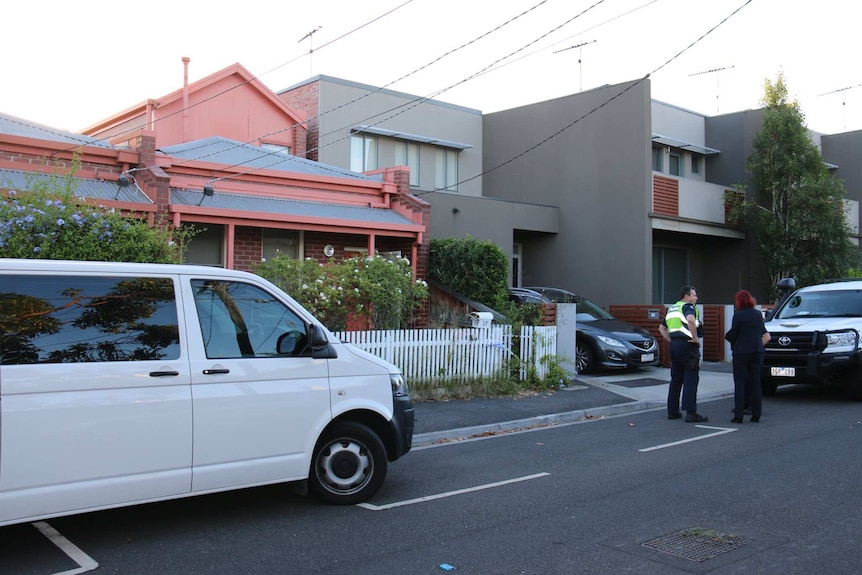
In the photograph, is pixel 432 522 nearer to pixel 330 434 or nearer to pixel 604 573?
pixel 330 434

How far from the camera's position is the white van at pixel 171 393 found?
4.90m

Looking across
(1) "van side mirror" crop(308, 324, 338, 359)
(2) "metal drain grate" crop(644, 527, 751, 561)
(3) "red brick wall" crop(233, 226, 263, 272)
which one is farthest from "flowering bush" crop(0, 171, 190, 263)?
(2) "metal drain grate" crop(644, 527, 751, 561)

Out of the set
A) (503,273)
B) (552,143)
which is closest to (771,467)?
(503,273)

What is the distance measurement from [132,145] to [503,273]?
7479mm

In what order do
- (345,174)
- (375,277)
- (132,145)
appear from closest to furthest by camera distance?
(375,277), (132,145), (345,174)

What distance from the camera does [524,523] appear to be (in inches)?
229

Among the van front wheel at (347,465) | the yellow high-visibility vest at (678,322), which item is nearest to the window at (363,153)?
the yellow high-visibility vest at (678,322)

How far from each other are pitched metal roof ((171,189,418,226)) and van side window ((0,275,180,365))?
8321 millimetres

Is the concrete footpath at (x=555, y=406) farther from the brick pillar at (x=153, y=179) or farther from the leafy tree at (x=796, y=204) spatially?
the leafy tree at (x=796, y=204)

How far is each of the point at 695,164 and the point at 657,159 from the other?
221 centimetres

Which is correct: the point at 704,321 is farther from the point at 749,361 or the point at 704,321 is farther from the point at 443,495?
the point at 443,495

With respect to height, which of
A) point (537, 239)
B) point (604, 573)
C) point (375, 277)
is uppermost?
point (537, 239)

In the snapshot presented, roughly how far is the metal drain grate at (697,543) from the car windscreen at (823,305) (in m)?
9.05

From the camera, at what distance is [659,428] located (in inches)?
399
